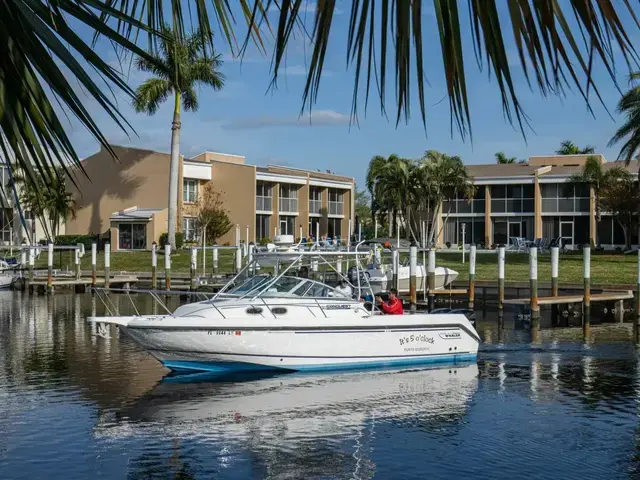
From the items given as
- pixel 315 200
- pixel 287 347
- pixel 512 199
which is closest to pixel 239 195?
pixel 315 200

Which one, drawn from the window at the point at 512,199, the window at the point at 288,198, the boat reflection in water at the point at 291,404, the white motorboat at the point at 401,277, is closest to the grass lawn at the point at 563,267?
the white motorboat at the point at 401,277

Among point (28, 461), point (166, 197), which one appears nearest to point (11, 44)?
point (28, 461)

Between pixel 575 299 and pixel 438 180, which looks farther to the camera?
pixel 438 180

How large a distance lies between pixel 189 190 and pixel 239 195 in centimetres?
415

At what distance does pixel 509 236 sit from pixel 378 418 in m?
62.4

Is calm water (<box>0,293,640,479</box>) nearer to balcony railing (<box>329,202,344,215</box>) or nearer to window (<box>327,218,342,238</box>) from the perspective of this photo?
balcony railing (<box>329,202,344,215</box>)

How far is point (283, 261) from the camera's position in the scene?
69.4 ft

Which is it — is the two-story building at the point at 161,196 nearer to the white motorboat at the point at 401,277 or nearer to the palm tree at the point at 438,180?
the palm tree at the point at 438,180

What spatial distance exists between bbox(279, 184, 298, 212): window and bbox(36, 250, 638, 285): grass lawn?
11977 mm

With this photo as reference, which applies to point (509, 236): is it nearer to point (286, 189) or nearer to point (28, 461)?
point (286, 189)

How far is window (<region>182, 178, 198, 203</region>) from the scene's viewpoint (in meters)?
71.8

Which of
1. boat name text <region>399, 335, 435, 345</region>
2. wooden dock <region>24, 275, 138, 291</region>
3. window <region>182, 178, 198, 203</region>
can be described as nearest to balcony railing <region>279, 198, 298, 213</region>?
window <region>182, 178, 198, 203</region>

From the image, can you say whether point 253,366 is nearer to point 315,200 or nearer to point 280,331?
point 280,331

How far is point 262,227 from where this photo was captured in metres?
75.2
